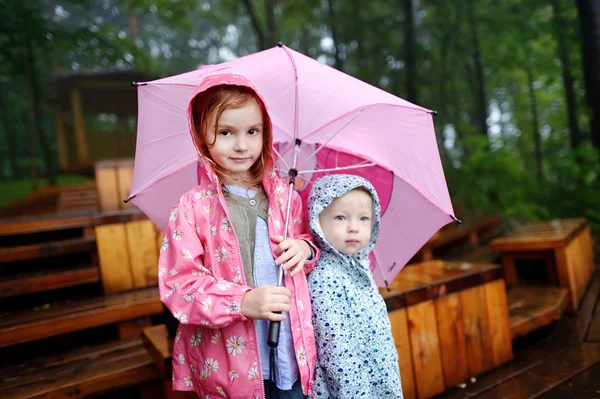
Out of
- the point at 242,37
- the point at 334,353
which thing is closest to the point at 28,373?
the point at 334,353

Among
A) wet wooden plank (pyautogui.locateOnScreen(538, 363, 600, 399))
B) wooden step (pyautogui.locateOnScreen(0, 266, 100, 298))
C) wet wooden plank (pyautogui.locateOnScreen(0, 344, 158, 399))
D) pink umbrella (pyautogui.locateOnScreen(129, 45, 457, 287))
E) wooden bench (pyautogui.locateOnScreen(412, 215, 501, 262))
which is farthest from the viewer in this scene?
wooden bench (pyautogui.locateOnScreen(412, 215, 501, 262))

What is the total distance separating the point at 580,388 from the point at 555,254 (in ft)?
4.68

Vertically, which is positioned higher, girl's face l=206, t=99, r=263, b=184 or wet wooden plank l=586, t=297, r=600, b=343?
girl's face l=206, t=99, r=263, b=184

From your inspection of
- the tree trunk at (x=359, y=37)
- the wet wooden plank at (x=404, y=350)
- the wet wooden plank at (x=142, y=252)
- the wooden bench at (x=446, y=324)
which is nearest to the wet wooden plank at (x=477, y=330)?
the wooden bench at (x=446, y=324)

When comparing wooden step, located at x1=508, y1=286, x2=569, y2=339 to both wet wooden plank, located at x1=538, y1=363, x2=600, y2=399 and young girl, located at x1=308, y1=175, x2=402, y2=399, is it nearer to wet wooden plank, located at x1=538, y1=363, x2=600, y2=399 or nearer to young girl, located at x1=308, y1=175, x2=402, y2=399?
wet wooden plank, located at x1=538, y1=363, x2=600, y2=399

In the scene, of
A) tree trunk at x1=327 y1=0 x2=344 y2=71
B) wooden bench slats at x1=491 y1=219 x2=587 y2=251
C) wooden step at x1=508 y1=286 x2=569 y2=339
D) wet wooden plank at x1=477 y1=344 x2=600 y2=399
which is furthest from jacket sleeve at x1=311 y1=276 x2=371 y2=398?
tree trunk at x1=327 y1=0 x2=344 y2=71

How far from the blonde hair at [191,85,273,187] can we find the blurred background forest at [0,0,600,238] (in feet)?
12.6

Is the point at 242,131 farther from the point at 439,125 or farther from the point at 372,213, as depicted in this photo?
the point at 439,125

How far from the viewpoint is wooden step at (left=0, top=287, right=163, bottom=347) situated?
218 cm

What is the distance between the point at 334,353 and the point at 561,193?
5794 millimetres

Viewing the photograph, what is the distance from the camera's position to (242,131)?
1280mm

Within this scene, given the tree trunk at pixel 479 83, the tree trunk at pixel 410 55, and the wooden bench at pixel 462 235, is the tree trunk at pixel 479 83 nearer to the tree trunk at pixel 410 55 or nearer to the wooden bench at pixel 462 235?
Result: the tree trunk at pixel 410 55

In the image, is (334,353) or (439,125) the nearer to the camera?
(334,353)

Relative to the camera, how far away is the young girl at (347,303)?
135cm
